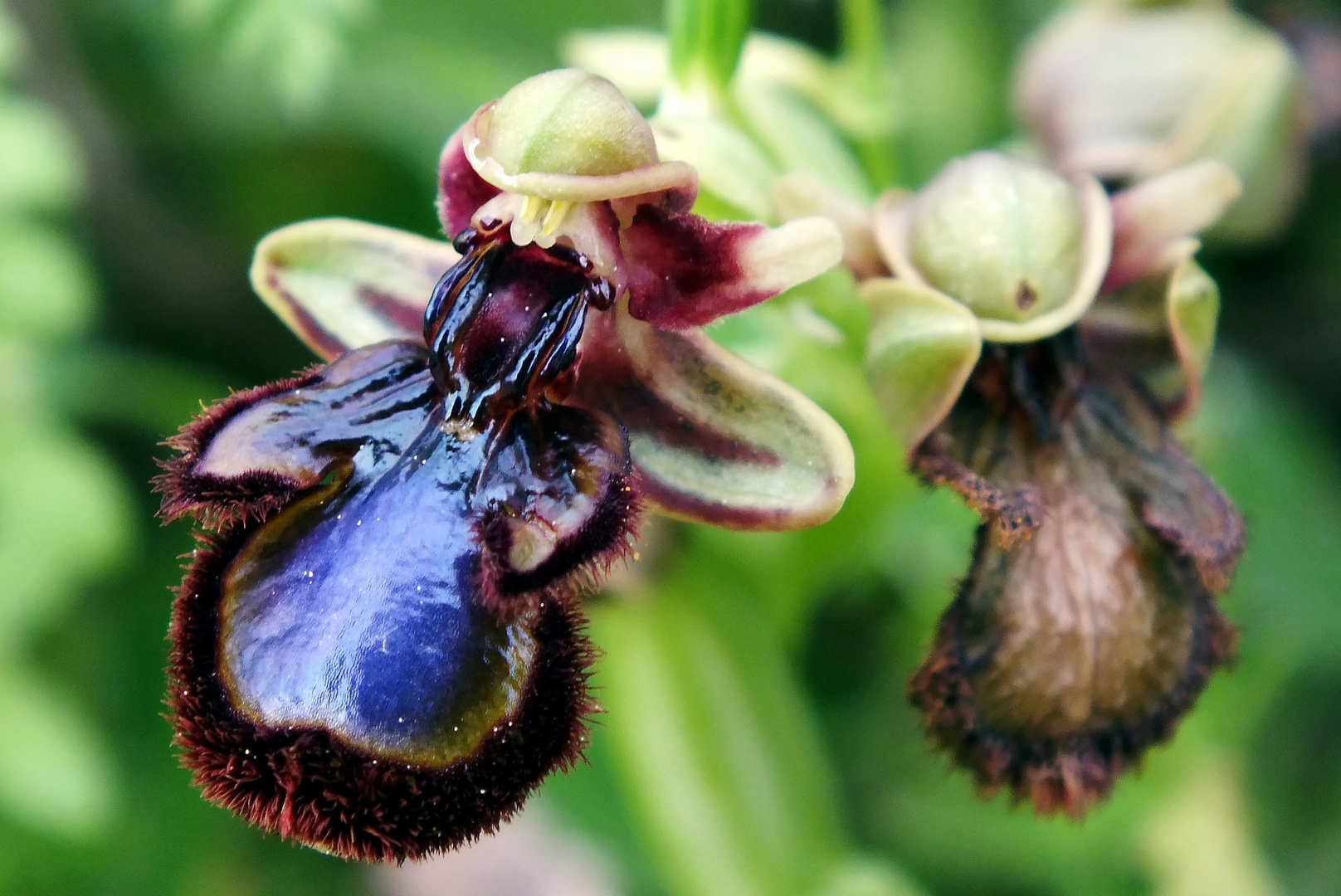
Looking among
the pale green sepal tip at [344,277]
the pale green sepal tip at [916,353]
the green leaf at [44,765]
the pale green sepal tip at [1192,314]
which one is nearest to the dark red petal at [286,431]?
the pale green sepal tip at [344,277]

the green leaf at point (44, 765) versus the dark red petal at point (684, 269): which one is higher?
the dark red petal at point (684, 269)

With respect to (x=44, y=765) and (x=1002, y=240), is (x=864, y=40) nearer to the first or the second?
(x=1002, y=240)

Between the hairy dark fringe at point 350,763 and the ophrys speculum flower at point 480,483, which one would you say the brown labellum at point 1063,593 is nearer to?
the ophrys speculum flower at point 480,483

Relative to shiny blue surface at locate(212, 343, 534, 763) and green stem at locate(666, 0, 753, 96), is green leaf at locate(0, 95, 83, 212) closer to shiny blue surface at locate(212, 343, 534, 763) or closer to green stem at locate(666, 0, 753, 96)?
green stem at locate(666, 0, 753, 96)

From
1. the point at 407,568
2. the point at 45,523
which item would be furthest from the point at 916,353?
the point at 45,523

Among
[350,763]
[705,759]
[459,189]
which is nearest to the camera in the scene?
[350,763]

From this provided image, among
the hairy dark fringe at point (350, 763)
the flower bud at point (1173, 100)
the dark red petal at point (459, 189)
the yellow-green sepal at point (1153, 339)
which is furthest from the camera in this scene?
the flower bud at point (1173, 100)

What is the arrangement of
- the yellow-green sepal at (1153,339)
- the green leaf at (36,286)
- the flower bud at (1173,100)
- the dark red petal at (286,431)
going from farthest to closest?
the green leaf at (36,286) → the flower bud at (1173,100) → the yellow-green sepal at (1153,339) → the dark red petal at (286,431)

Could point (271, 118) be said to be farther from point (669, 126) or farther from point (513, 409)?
point (513, 409)
